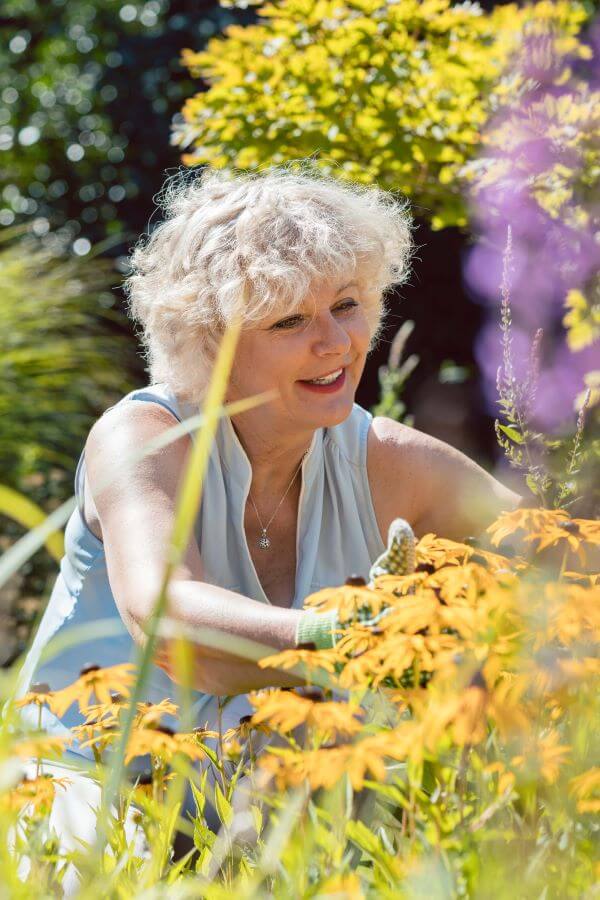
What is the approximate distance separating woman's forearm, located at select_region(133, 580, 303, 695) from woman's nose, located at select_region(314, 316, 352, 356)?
2.22 ft

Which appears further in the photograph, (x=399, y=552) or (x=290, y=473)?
(x=290, y=473)

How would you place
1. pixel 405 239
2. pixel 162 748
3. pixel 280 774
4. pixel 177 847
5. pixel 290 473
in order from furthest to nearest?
1. pixel 405 239
2. pixel 290 473
3. pixel 177 847
4. pixel 162 748
5. pixel 280 774

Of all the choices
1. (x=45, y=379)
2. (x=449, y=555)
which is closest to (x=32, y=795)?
(x=449, y=555)

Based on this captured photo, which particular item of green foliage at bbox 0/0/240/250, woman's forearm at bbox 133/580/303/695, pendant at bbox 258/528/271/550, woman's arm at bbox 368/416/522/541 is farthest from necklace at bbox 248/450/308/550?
green foliage at bbox 0/0/240/250

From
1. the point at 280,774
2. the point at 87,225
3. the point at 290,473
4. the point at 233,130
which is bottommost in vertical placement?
the point at 87,225

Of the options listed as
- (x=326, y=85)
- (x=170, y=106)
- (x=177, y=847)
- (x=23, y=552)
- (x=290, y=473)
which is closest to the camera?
(x=23, y=552)

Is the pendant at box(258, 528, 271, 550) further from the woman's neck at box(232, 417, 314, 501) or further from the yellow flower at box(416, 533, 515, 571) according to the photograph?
the yellow flower at box(416, 533, 515, 571)

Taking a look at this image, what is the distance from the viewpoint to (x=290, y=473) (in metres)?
2.47

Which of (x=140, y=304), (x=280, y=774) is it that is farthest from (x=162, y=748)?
(x=140, y=304)

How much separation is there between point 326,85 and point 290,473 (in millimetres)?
1713

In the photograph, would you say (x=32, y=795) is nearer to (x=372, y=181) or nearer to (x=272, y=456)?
(x=272, y=456)

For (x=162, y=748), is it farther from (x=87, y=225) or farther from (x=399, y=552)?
(x=87, y=225)

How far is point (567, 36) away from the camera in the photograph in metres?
3.08

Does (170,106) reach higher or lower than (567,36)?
lower
